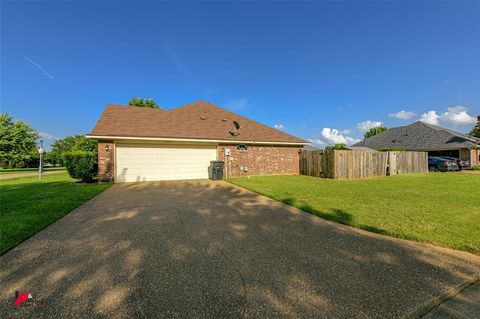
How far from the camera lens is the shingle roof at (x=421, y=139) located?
20077 mm

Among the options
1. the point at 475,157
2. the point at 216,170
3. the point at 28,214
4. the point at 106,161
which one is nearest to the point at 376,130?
the point at 475,157

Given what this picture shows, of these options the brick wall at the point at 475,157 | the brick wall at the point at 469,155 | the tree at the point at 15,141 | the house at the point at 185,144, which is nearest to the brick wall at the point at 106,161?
the house at the point at 185,144

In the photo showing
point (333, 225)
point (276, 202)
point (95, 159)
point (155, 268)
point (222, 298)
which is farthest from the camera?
point (95, 159)

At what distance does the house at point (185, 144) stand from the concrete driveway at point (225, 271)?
697 cm

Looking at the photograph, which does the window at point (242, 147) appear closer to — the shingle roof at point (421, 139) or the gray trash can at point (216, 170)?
the gray trash can at point (216, 170)

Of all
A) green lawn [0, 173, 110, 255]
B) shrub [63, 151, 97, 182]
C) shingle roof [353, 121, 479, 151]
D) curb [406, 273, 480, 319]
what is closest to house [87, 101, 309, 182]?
shrub [63, 151, 97, 182]

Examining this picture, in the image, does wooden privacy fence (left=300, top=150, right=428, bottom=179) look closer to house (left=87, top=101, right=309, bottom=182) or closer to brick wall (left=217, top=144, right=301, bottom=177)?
brick wall (left=217, top=144, right=301, bottom=177)

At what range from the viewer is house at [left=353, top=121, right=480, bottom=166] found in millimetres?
19047

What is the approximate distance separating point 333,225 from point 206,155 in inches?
367

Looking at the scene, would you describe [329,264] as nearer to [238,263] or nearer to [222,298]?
[238,263]

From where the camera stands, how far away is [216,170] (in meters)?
11.6

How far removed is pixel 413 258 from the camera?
2.70 metres

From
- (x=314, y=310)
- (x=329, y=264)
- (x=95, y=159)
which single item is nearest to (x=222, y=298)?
(x=314, y=310)

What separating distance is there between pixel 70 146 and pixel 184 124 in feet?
204
